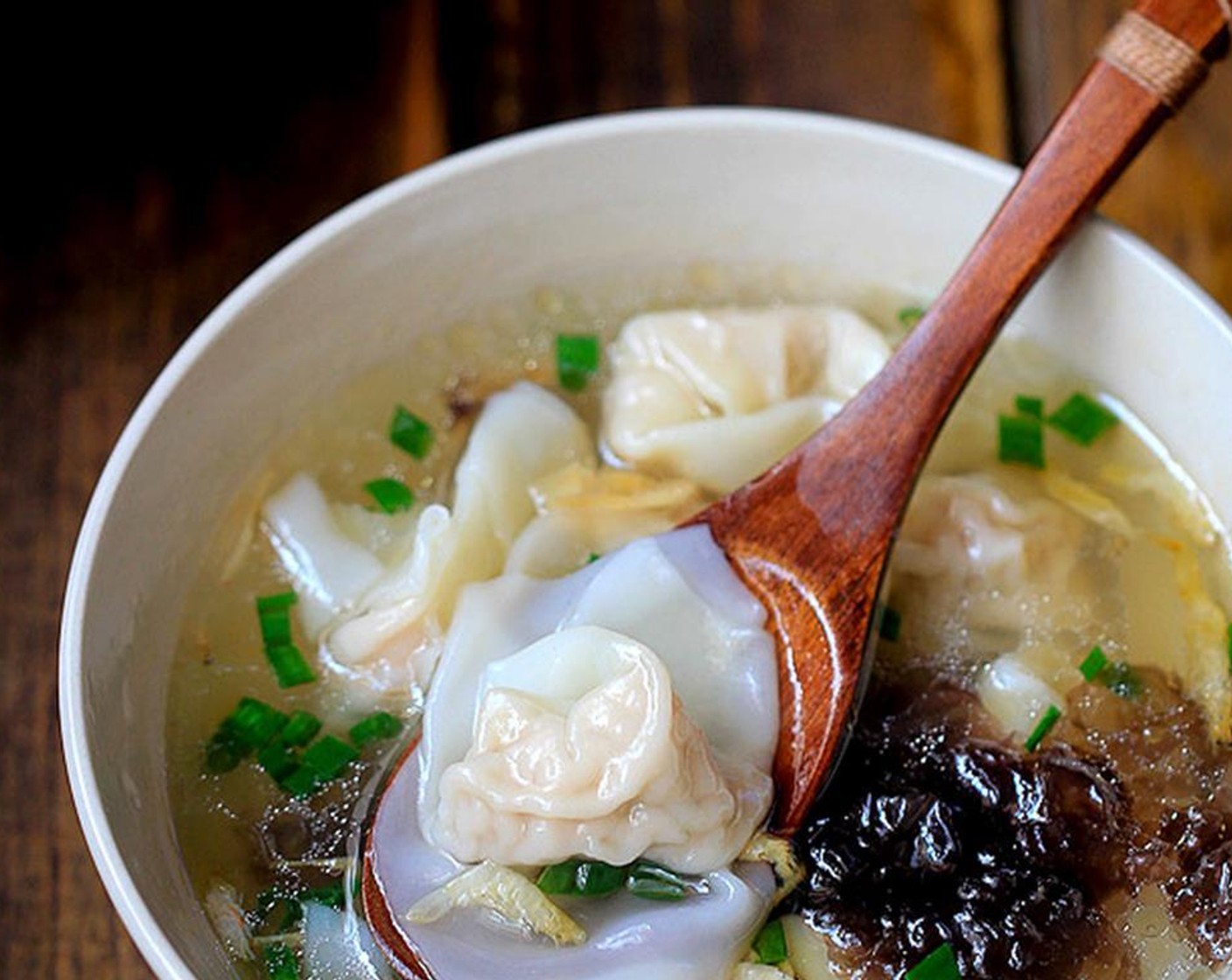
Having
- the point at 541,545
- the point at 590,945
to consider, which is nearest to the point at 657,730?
the point at 590,945

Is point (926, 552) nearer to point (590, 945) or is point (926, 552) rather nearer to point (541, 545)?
point (541, 545)

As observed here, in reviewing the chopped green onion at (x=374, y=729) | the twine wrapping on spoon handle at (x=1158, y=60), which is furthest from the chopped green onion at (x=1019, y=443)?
the chopped green onion at (x=374, y=729)

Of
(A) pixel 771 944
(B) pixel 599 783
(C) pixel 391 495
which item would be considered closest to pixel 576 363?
(C) pixel 391 495

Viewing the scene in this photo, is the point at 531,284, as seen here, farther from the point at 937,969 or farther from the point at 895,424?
the point at 937,969

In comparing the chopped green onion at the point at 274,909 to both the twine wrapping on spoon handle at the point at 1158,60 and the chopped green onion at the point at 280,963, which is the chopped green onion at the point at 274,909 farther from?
the twine wrapping on spoon handle at the point at 1158,60

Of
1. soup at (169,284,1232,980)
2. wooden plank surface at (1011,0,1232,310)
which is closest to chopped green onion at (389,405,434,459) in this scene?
soup at (169,284,1232,980)

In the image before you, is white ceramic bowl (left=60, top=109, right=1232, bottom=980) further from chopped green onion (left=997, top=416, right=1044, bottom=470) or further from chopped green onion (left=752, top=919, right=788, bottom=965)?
chopped green onion (left=752, top=919, right=788, bottom=965)
